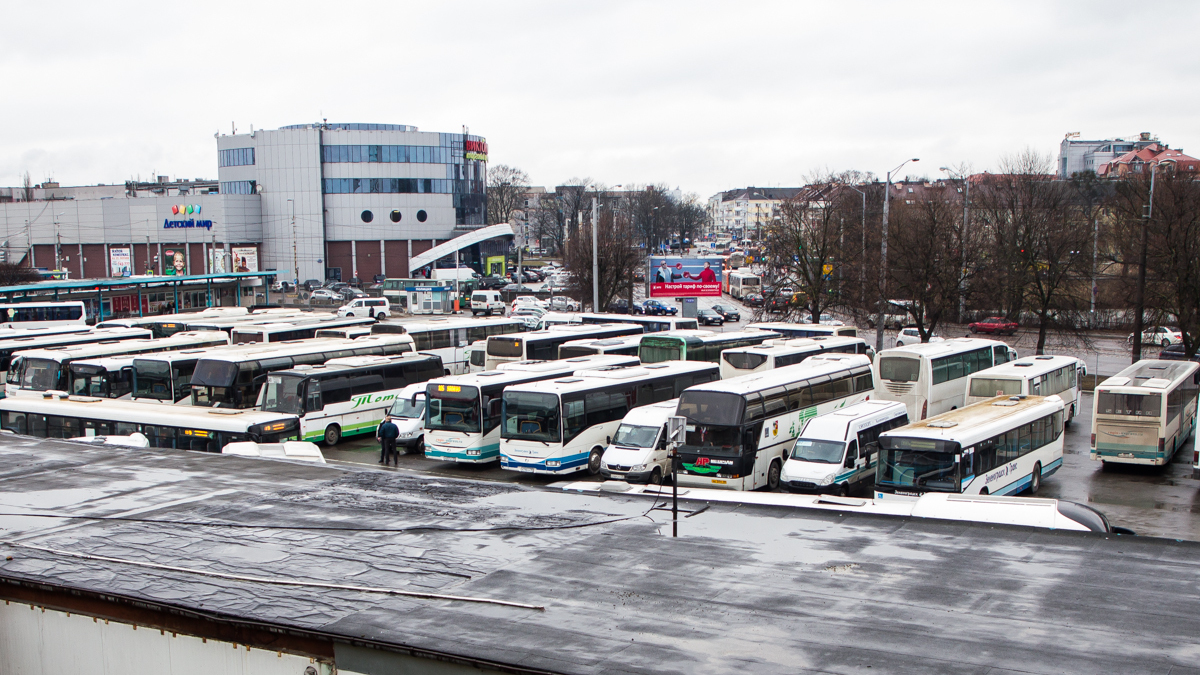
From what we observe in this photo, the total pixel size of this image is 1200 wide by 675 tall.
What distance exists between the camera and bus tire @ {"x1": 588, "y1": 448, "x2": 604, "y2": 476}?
2262cm

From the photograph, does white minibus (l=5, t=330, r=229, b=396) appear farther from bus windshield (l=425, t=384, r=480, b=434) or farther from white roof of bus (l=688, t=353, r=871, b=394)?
white roof of bus (l=688, t=353, r=871, b=394)

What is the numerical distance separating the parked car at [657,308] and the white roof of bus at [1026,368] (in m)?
36.5

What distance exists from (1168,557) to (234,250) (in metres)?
85.4

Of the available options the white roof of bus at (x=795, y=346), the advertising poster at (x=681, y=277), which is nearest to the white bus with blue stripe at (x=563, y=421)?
the white roof of bus at (x=795, y=346)

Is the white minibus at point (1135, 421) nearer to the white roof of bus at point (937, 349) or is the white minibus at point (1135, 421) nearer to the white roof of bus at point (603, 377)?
the white roof of bus at point (937, 349)

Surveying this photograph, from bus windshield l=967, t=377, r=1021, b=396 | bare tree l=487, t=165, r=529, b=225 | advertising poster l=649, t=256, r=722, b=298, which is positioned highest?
bare tree l=487, t=165, r=529, b=225

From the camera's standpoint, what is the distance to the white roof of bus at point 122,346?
30.2 metres

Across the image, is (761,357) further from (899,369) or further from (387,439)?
(387,439)

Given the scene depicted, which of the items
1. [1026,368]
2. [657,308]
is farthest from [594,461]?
[657,308]

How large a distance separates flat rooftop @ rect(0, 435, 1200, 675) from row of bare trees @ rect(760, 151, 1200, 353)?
82.2 ft

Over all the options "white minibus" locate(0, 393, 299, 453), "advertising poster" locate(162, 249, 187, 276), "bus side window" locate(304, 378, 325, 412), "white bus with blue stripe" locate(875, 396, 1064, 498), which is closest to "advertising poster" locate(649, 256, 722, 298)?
"bus side window" locate(304, 378, 325, 412)

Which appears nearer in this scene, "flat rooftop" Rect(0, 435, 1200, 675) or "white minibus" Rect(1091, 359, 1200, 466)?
"flat rooftop" Rect(0, 435, 1200, 675)

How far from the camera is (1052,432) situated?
21.0 m

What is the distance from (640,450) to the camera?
20.8 meters
